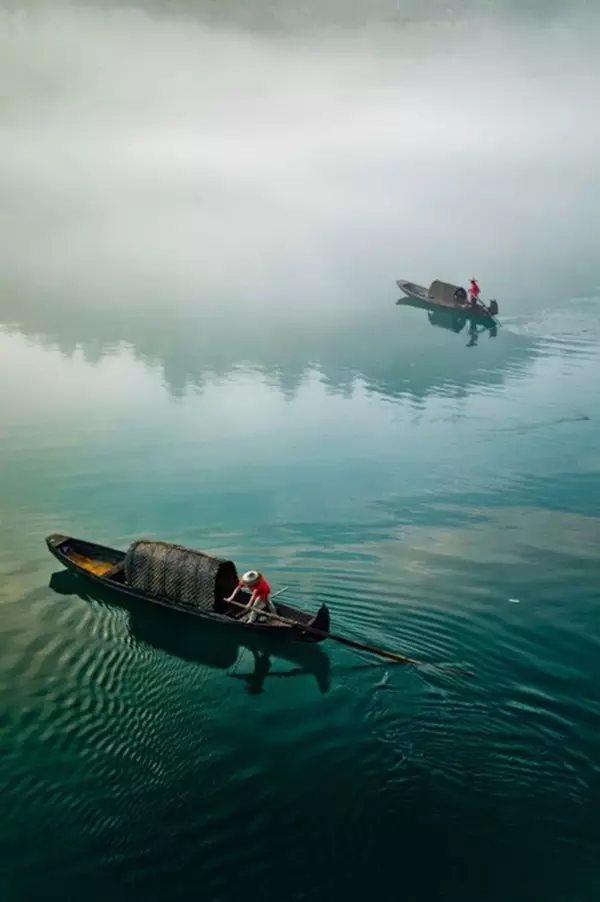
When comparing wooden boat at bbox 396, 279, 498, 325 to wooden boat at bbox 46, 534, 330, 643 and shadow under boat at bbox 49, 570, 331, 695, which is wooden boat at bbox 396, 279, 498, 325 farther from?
shadow under boat at bbox 49, 570, 331, 695

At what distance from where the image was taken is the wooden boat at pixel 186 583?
1236 cm

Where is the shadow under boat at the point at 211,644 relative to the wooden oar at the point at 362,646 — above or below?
below

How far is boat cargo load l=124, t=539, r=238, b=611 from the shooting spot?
1277 cm

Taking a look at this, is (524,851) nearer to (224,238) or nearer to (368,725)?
(368,725)

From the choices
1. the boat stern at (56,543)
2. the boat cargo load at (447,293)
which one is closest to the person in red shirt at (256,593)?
the boat stern at (56,543)

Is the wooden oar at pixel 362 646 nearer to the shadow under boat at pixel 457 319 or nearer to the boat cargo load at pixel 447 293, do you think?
the shadow under boat at pixel 457 319

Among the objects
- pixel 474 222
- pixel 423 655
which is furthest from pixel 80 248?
pixel 423 655

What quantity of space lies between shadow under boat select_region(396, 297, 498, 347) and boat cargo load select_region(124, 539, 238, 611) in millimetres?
21068

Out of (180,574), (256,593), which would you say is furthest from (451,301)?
(256,593)

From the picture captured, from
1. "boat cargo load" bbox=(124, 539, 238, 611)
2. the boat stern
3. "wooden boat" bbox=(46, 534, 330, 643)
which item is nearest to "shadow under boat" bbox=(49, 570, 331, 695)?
"wooden boat" bbox=(46, 534, 330, 643)

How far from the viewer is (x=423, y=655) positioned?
11.5m

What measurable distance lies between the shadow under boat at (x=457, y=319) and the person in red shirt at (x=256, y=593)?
2149 cm

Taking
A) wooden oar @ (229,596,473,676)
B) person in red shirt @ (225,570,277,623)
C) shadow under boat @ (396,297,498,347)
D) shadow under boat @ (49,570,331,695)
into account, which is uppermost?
shadow under boat @ (396,297,498,347)

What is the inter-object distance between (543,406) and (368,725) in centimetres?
1610
